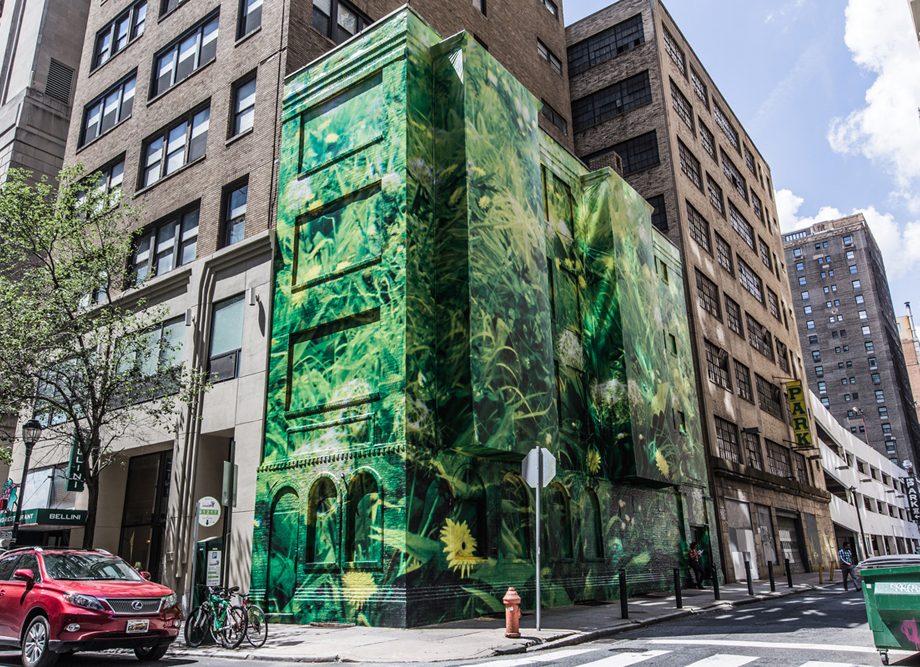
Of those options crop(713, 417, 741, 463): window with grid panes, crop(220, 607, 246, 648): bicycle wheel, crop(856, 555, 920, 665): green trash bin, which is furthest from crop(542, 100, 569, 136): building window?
crop(856, 555, 920, 665): green trash bin

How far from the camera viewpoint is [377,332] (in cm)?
1647

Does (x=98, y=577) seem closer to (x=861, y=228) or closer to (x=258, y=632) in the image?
(x=258, y=632)

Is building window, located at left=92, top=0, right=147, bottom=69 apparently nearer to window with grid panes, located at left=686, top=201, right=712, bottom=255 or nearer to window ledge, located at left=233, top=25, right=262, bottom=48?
window ledge, located at left=233, top=25, right=262, bottom=48

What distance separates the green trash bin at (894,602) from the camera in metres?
8.19

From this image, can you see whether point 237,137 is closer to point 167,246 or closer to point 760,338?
point 167,246

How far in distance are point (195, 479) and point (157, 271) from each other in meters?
8.41

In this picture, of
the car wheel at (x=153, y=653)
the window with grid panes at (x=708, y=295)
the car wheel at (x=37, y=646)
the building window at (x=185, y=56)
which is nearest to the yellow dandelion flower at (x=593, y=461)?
the car wheel at (x=153, y=653)

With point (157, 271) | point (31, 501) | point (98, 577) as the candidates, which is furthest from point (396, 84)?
point (31, 501)

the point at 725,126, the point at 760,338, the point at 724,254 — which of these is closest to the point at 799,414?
the point at 760,338

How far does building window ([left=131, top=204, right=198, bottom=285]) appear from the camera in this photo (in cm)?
2323

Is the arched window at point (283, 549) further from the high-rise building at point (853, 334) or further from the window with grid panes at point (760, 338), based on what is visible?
the high-rise building at point (853, 334)

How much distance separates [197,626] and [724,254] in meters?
37.0

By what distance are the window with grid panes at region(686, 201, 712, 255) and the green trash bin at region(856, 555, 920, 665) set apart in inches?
1155

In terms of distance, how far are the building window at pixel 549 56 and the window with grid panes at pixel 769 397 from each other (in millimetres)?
21555
